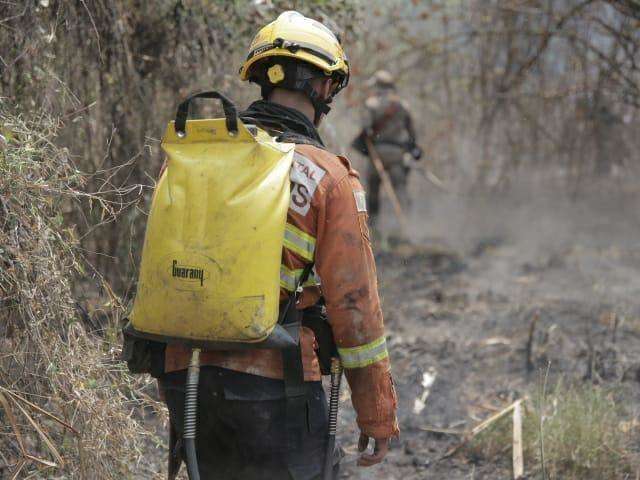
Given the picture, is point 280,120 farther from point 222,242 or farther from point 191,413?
point 191,413

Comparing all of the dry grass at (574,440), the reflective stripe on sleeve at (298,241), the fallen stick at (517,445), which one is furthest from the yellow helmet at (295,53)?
the fallen stick at (517,445)

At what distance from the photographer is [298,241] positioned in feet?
7.90

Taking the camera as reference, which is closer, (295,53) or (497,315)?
(295,53)

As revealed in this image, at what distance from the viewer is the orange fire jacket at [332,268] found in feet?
7.83

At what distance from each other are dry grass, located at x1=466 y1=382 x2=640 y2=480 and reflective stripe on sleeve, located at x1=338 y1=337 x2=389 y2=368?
1.54m

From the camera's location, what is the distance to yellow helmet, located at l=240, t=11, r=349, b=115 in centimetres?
253

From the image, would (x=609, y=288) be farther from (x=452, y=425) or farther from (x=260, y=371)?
(x=260, y=371)

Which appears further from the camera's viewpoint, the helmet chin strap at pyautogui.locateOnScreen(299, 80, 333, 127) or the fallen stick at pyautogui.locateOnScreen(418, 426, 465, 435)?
the fallen stick at pyautogui.locateOnScreen(418, 426, 465, 435)

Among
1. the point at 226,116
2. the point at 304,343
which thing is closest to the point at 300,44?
the point at 226,116

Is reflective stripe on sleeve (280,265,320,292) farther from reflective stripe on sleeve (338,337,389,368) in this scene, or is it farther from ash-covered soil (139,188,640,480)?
ash-covered soil (139,188,640,480)

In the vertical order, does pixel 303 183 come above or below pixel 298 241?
above

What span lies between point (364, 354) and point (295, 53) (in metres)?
0.94

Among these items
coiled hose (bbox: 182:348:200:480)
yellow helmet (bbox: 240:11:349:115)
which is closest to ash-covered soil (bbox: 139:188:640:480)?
coiled hose (bbox: 182:348:200:480)

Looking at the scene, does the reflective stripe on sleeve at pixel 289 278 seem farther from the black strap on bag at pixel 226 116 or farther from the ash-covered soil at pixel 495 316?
the ash-covered soil at pixel 495 316
